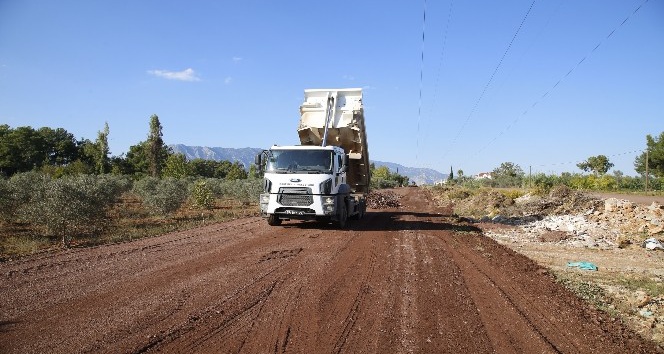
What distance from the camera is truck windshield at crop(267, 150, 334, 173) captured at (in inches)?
514

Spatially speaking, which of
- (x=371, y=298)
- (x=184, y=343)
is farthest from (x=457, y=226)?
(x=184, y=343)

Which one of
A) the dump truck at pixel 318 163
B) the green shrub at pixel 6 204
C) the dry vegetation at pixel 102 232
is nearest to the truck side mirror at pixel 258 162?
the dump truck at pixel 318 163

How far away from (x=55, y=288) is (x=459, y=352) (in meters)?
5.67

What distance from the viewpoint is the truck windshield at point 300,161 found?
13.1 metres

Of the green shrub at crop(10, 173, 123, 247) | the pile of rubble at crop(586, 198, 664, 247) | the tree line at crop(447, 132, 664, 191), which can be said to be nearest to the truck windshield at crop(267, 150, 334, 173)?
the green shrub at crop(10, 173, 123, 247)

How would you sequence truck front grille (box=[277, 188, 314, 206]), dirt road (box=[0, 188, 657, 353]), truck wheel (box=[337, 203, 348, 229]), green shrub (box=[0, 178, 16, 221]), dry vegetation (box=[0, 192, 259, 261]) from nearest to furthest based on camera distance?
dirt road (box=[0, 188, 657, 353]) → dry vegetation (box=[0, 192, 259, 261]) → truck front grille (box=[277, 188, 314, 206]) → truck wheel (box=[337, 203, 348, 229]) → green shrub (box=[0, 178, 16, 221])

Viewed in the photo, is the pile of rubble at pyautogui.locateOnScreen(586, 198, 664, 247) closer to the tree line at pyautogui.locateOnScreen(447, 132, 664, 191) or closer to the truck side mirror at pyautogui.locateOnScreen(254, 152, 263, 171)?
the truck side mirror at pyautogui.locateOnScreen(254, 152, 263, 171)

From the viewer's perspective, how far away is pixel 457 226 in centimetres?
1514

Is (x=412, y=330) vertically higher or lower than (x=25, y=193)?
lower

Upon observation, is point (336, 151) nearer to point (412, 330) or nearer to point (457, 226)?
point (457, 226)

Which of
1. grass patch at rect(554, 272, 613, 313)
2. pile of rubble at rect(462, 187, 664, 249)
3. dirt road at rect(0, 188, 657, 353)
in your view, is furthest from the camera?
pile of rubble at rect(462, 187, 664, 249)

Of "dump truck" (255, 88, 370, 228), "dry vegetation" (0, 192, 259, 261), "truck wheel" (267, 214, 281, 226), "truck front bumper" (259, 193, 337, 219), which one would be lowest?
"dry vegetation" (0, 192, 259, 261)

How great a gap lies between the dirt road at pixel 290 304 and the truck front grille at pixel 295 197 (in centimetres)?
369

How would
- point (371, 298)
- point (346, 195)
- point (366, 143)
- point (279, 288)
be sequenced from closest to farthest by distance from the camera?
point (371, 298)
point (279, 288)
point (346, 195)
point (366, 143)
